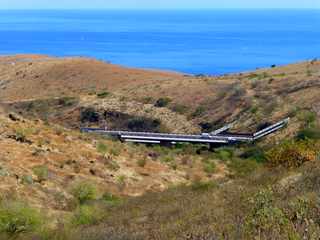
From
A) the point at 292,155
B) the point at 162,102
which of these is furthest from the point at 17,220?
the point at 162,102

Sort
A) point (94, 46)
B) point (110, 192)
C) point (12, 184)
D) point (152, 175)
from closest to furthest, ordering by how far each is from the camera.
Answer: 1. point (12, 184)
2. point (110, 192)
3. point (152, 175)
4. point (94, 46)

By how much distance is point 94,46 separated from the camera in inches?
6865

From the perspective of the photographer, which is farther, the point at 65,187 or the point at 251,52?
the point at 251,52

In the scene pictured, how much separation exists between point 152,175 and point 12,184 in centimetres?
571

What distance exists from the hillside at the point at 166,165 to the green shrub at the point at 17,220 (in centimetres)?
3

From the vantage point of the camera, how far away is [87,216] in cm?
1315

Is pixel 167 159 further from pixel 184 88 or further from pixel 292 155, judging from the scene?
pixel 184 88

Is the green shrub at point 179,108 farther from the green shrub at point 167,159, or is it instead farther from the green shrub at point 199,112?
the green shrub at point 167,159

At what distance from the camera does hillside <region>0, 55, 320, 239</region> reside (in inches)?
333

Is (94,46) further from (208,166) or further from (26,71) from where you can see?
(208,166)

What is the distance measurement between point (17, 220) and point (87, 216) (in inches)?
70.1

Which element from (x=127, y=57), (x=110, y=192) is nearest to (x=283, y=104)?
(x=110, y=192)

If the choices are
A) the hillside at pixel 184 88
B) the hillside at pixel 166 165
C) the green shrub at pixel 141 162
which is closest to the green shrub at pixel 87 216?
the hillside at pixel 166 165

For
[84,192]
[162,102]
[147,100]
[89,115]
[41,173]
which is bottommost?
[84,192]
